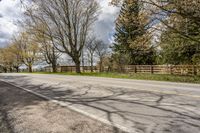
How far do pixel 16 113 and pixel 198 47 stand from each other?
21.1 meters

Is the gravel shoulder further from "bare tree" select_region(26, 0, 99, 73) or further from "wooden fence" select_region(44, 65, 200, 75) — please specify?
"bare tree" select_region(26, 0, 99, 73)

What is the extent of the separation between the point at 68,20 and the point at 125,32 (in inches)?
600

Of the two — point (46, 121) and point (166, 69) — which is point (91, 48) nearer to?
point (166, 69)

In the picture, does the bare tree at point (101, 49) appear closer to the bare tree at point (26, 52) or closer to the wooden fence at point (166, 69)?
the bare tree at point (26, 52)

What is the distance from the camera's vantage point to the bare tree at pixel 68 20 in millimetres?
34469

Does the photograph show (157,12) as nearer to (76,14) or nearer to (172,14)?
(172,14)

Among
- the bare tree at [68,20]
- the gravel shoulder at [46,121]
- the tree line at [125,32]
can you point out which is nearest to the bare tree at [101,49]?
the tree line at [125,32]

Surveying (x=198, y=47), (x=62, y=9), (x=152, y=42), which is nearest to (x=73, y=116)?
(x=152, y=42)

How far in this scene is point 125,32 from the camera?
47.8 m

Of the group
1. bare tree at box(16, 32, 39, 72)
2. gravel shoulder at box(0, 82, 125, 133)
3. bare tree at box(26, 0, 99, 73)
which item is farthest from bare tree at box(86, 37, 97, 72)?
gravel shoulder at box(0, 82, 125, 133)

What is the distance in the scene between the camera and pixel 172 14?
60.5 feet

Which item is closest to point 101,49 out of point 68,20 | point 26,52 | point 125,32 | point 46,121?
point 26,52

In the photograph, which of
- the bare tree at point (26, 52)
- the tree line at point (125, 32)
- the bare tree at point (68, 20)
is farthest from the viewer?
the bare tree at point (26, 52)

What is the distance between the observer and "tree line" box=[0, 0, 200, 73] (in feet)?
61.9
